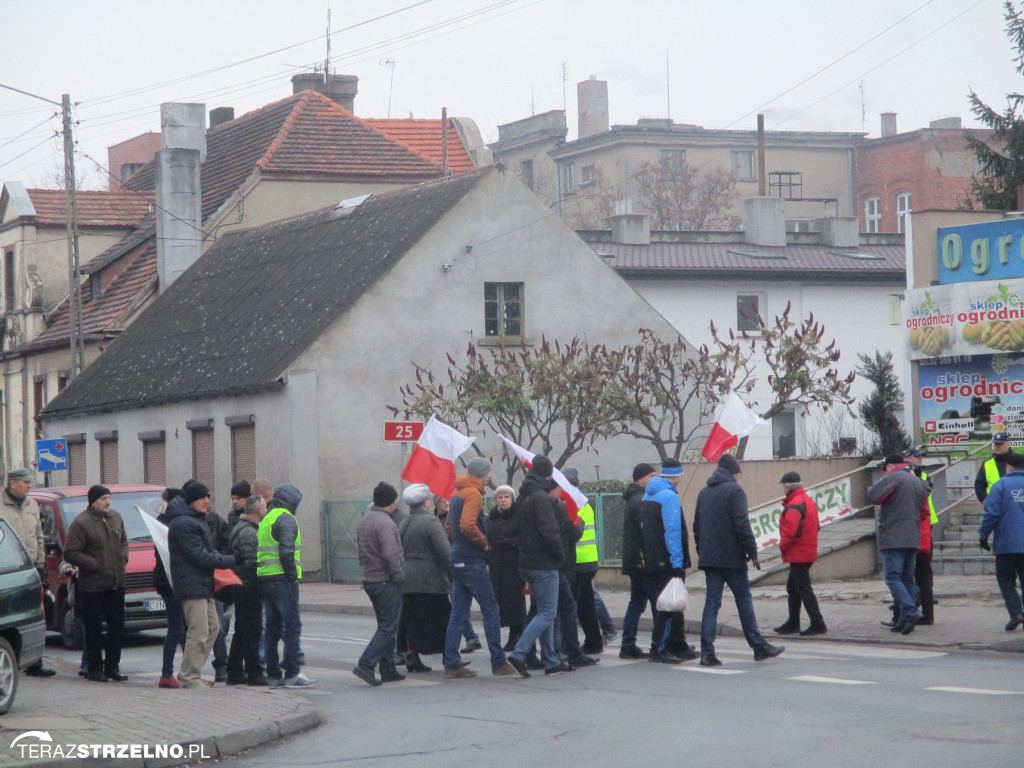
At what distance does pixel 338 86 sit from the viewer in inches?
2078

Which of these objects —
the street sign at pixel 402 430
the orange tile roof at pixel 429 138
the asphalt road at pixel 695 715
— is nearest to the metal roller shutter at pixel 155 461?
the street sign at pixel 402 430

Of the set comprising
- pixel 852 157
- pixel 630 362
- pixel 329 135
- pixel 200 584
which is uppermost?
pixel 852 157

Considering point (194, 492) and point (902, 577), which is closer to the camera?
point (194, 492)

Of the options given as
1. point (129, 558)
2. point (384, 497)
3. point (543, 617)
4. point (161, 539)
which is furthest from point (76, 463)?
point (543, 617)

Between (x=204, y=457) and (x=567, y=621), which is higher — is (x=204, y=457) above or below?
above

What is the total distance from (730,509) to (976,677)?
105 inches

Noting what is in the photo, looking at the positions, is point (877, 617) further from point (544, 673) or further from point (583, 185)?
point (583, 185)

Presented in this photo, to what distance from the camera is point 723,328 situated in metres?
47.3

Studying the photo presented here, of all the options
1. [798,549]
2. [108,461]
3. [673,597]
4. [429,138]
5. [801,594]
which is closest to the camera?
[673,597]

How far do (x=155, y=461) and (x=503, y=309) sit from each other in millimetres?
9592

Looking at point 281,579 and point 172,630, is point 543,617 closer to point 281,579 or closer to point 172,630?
point 281,579

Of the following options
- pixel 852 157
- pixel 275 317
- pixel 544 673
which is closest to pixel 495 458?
pixel 275 317

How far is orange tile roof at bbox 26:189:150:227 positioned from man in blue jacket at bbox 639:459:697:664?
116ft

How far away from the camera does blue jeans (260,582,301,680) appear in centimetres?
1343
